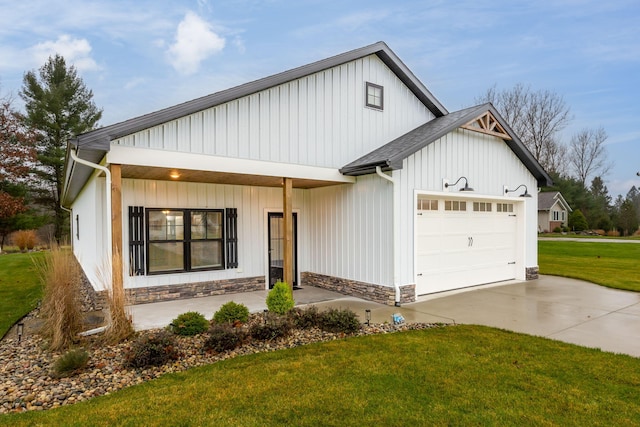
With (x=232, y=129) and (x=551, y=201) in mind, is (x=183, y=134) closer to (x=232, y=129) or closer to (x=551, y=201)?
(x=232, y=129)

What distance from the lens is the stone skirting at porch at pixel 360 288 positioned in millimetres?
7559

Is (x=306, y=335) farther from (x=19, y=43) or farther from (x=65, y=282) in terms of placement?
(x=19, y=43)

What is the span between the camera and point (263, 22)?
13398 mm

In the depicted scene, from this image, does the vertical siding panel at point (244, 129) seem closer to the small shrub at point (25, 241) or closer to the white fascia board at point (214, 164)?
the white fascia board at point (214, 164)

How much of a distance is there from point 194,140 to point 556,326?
271 inches

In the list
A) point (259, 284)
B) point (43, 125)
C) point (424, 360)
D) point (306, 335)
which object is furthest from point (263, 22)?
point (43, 125)

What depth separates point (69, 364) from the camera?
13.4 ft

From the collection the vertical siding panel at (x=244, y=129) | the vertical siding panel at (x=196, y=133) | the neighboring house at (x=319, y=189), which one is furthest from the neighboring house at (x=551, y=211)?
the vertical siding panel at (x=196, y=133)

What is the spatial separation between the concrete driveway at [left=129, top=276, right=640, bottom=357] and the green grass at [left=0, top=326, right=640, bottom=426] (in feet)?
3.31


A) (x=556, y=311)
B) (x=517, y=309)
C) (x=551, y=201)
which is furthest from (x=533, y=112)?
(x=517, y=309)

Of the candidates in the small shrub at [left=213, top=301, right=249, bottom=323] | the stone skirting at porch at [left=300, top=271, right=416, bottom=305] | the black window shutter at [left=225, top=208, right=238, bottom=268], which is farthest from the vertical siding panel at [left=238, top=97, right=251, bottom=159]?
the stone skirting at porch at [left=300, top=271, right=416, bottom=305]

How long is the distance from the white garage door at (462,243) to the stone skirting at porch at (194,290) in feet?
13.0

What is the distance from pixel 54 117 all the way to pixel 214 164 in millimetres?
25301

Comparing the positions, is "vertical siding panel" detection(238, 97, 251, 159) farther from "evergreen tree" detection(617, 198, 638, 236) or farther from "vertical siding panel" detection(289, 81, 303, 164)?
"evergreen tree" detection(617, 198, 638, 236)
